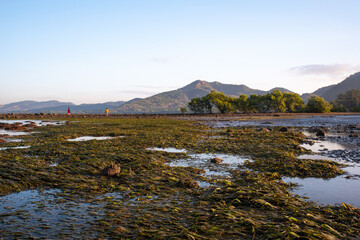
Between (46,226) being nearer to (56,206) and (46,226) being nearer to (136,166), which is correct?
(56,206)

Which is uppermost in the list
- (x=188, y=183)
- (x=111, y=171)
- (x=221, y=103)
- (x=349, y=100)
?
(x=349, y=100)

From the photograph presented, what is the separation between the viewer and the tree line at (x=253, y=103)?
117 m

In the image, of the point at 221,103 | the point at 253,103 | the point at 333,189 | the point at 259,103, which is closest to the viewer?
the point at 333,189

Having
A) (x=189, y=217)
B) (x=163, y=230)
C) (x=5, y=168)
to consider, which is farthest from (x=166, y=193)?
(x=5, y=168)

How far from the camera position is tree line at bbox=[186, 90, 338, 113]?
117m

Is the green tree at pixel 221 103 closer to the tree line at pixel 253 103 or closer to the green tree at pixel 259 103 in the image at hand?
the tree line at pixel 253 103

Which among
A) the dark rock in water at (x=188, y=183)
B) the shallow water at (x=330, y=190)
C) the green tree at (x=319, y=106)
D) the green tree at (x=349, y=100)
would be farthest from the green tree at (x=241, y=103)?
the dark rock in water at (x=188, y=183)

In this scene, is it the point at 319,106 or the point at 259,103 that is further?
the point at 319,106

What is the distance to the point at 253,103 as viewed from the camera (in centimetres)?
12412

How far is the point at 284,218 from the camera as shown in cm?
673

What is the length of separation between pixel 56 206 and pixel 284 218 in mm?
6924

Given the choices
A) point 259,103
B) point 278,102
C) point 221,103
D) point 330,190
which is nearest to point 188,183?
point 330,190

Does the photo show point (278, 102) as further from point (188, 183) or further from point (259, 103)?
point (188, 183)

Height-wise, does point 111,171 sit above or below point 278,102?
below
